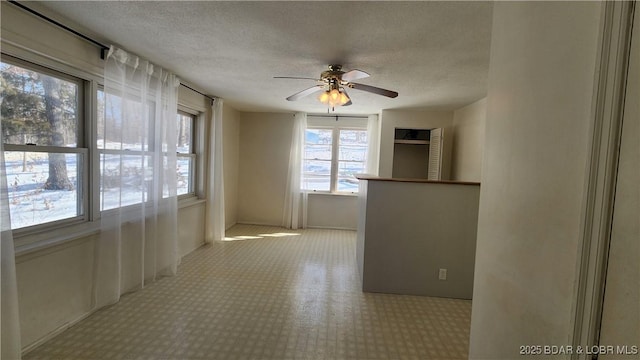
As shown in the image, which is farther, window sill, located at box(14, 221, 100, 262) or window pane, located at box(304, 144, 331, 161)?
window pane, located at box(304, 144, 331, 161)

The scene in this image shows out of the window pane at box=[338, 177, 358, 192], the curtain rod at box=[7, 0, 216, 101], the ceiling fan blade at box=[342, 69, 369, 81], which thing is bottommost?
the window pane at box=[338, 177, 358, 192]

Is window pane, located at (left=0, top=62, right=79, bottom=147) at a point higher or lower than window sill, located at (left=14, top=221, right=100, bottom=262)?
higher

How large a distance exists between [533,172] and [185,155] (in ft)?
13.5

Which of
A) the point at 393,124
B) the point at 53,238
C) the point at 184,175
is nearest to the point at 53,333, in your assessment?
the point at 53,238

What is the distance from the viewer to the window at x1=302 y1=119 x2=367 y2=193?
5.83 metres

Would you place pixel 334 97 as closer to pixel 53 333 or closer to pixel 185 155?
pixel 185 155

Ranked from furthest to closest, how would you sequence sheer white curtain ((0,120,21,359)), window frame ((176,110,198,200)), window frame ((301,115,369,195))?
window frame ((301,115,369,195)) → window frame ((176,110,198,200)) → sheer white curtain ((0,120,21,359))

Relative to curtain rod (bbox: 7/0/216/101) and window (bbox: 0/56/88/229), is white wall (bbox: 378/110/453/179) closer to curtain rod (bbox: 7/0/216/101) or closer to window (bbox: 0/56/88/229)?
curtain rod (bbox: 7/0/216/101)

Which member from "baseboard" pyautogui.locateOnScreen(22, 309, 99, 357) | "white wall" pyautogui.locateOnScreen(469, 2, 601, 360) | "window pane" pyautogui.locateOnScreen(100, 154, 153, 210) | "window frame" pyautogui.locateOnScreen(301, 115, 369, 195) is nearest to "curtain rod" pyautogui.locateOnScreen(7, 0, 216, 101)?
"window pane" pyautogui.locateOnScreen(100, 154, 153, 210)

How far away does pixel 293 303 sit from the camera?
9.27 feet

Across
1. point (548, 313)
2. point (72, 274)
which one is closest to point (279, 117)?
point (72, 274)

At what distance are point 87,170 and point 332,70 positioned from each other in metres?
2.30

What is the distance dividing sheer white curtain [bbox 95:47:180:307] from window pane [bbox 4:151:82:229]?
0.66ft

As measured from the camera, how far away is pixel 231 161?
5.61 metres
